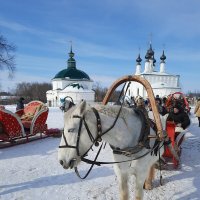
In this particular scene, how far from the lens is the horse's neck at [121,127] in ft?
8.30

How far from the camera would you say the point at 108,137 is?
2.61 metres

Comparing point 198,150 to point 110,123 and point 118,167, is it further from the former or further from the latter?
point 110,123

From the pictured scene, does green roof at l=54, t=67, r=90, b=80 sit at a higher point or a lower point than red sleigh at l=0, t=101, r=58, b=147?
higher

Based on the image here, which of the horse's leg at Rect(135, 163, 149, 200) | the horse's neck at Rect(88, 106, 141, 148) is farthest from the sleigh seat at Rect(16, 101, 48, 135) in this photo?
the horse's neck at Rect(88, 106, 141, 148)

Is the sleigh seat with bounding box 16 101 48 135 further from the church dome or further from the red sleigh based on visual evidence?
the church dome

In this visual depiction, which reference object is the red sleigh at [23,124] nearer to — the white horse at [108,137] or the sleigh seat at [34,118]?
the sleigh seat at [34,118]

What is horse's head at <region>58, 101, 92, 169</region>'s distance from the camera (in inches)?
90.7

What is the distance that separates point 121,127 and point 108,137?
0.59 ft

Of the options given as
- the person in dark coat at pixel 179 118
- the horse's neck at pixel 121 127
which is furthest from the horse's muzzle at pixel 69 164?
the person in dark coat at pixel 179 118

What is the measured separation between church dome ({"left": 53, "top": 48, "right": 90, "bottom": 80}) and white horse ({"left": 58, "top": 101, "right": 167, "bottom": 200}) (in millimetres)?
50067

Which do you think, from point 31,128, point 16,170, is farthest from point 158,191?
point 31,128

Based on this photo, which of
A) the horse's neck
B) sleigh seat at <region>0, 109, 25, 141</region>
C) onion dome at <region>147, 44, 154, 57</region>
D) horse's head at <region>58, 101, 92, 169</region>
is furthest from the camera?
onion dome at <region>147, 44, 154, 57</region>

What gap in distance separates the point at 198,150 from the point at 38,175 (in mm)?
4556

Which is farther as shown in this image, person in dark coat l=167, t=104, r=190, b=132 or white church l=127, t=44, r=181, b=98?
white church l=127, t=44, r=181, b=98
